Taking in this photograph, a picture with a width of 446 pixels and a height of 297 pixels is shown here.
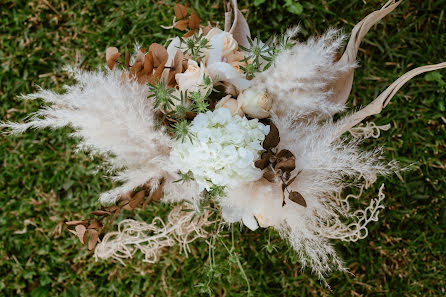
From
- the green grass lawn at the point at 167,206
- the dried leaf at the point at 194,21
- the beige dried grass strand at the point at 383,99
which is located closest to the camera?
the beige dried grass strand at the point at 383,99

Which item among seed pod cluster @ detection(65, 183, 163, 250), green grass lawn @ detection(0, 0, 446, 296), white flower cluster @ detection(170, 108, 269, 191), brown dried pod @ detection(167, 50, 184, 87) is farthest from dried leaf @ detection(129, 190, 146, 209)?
green grass lawn @ detection(0, 0, 446, 296)

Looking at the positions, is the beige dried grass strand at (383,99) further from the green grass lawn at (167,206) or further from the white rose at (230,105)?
the green grass lawn at (167,206)

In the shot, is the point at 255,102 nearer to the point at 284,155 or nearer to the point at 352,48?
the point at 284,155

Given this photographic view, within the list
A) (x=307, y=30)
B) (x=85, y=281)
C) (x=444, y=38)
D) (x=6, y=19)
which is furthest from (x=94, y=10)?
(x=444, y=38)

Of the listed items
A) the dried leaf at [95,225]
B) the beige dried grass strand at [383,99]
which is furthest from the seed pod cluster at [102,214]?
the beige dried grass strand at [383,99]

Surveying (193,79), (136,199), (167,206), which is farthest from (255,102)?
(167,206)

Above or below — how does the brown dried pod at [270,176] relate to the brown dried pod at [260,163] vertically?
below
